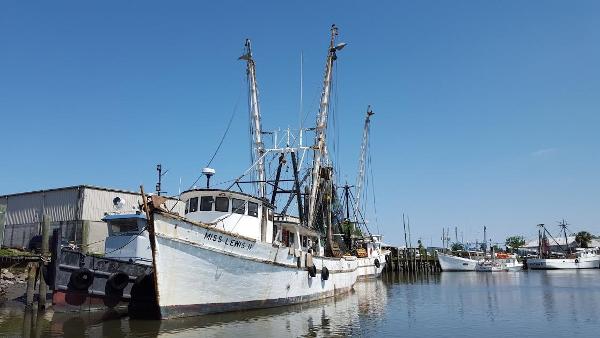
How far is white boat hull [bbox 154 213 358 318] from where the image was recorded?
17031mm

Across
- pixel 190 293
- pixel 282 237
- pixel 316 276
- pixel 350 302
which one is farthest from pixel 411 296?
pixel 190 293

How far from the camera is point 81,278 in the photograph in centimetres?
1972

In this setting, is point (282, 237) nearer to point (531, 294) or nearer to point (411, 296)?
point (411, 296)

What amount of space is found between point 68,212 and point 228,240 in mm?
20608

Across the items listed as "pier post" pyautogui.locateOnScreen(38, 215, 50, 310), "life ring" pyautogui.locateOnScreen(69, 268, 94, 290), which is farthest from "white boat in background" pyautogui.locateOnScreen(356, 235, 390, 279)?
"pier post" pyautogui.locateOnScreen(38, 215, 50, 310)

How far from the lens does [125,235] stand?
2294 centimetres

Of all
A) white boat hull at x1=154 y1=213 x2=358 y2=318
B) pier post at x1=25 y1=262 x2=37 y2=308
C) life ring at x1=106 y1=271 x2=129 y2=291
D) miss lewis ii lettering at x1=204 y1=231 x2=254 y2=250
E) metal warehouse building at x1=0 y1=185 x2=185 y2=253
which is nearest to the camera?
white boat hull at x1=154 y1=213 x2=358 y2=318

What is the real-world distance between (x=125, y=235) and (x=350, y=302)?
1328 cm

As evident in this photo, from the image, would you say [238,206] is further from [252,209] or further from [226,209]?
[252,209]

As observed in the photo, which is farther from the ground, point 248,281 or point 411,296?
point 248,281

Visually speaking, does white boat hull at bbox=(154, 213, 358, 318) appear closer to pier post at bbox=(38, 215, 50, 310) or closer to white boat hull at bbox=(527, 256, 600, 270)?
pier post at bbox=(38, 215, 50, 310)

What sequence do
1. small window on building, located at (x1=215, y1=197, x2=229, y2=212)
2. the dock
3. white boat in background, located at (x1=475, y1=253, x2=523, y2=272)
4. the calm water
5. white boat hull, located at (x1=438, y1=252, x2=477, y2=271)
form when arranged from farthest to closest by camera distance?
white boat hull, located at (x1=438, y1=252, x2=477, y2=271), white boat in background, located at (x1=475, y1=253, x2=523, y2=272), the dock, small window on building, located at (x1=215, y1=197, x2=229, y2=212), the calm water

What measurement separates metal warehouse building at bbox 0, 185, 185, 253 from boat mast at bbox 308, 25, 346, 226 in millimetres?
11331

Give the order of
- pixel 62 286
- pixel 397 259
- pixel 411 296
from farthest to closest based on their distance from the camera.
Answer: pixel 397 259, pixel 411 296, pixel 62 286
